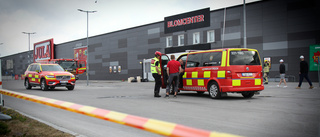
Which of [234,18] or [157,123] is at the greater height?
[234,18]

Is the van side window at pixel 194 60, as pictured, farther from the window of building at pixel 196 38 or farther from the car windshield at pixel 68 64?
the car windshield at pixel 68 64

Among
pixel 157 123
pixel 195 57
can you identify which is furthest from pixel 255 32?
pixel 157 123

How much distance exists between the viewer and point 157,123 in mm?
2240

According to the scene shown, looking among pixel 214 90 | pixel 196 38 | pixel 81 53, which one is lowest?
pixel 214 90

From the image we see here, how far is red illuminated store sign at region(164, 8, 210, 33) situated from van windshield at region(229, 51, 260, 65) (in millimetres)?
21318

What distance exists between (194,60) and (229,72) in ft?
6.61

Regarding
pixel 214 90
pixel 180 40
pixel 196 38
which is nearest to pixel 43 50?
pixel 180 40

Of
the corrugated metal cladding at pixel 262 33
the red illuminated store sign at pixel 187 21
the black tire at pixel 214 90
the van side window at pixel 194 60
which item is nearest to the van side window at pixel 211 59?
the van side window at pixel 194 60

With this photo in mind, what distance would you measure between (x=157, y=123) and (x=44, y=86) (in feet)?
49.8

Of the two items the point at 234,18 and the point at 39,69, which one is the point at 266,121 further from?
the point at 234,18

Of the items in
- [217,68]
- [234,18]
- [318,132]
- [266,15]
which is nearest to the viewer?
[318,132]

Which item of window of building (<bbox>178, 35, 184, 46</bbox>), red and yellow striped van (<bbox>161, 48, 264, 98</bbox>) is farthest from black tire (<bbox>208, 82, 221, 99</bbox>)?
window of building (<bbox>178, 35, 184, 46</bbox>)

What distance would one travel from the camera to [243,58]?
392 inches

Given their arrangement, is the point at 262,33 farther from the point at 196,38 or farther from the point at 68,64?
the point at 68,64
